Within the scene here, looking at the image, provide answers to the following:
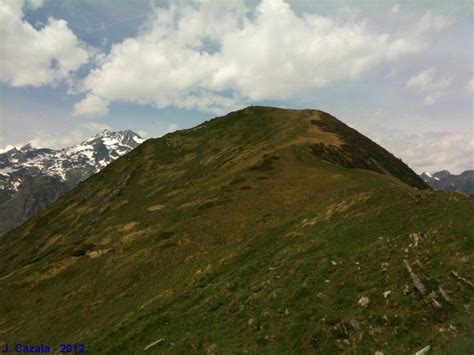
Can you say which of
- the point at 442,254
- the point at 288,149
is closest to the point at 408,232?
the point at 442,254

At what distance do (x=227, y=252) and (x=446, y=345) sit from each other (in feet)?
94.8

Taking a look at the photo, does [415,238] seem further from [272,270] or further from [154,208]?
[154,208]

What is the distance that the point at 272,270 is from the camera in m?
30.8

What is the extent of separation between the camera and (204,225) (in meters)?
54.2

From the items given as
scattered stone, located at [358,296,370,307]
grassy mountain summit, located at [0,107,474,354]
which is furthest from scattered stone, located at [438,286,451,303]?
scattered stone, located at [358,296,370,307]

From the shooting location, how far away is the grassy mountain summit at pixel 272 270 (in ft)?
62.2

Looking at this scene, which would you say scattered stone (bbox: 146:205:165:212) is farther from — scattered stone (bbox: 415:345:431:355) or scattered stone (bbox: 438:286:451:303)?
scattered stone (bbox: 415:345:431:355)

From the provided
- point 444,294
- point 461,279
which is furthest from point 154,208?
point 444,294

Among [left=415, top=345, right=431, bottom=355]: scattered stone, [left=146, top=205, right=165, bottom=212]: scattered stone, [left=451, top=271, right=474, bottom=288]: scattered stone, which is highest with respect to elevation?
[left=146, top=205, right=165, bottom=212]: scattered stone

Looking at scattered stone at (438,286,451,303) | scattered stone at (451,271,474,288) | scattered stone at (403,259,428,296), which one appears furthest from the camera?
scattered stone at (403,259,428,296)

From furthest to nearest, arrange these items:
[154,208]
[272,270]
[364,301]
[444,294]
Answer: [154,208] → [272,270] → [364,301] → [444,294]

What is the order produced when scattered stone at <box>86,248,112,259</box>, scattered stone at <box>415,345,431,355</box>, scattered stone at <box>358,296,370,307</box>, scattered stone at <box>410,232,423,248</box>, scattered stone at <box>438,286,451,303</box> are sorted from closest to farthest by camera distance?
1. scattered stone at <box>415,345,431,355</box>
2. scattered stone at <box>438,286,451,303</box>
3. scattered stone at <box>358,296,370,307</box>
4. scattered stone at <box>410,232,423,248</box>
5. scattered stone at <box>86,248,112,259</box>

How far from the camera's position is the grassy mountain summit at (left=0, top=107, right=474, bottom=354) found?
62.2ft

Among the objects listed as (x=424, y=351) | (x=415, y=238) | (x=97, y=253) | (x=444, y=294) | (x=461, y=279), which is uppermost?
(x=97, y=253)
